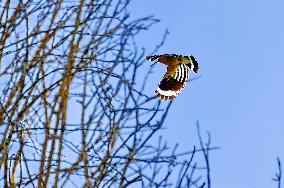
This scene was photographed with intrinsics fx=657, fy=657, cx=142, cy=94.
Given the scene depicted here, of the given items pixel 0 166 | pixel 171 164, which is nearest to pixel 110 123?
pixel 171 164

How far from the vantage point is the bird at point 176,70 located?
4295 millimetres

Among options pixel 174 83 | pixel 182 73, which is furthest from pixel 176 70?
pixel 174 83

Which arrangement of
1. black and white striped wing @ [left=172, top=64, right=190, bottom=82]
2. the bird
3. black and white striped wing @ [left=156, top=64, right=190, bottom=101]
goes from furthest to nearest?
black and white striped wing @ [left=172, top=64, right=190, bottom=82], the bird, black and white striped wing @ [left=156, top=64, right=190, bottom=101]

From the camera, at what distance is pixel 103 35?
3.69 metres

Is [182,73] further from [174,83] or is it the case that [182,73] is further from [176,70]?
[174,83]

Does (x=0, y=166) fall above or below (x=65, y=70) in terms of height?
below

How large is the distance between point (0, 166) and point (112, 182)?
1.81 ft

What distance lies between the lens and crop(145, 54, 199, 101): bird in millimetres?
4295

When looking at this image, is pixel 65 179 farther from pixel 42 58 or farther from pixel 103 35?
pixel 103 35

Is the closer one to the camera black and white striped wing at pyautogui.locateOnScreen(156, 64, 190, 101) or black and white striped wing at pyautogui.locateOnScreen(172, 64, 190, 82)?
black and white striped wing at pyautogui.locateOnScreen(156, 64, 190, 101)

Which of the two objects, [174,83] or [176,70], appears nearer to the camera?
[174,83]

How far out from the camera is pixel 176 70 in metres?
4.56

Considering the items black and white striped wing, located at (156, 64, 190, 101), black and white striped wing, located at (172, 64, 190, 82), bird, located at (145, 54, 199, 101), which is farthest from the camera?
black and white striped wing, located at (172, 64, 190, 82)

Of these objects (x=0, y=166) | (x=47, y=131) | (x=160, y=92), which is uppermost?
(x=160, y=92)
